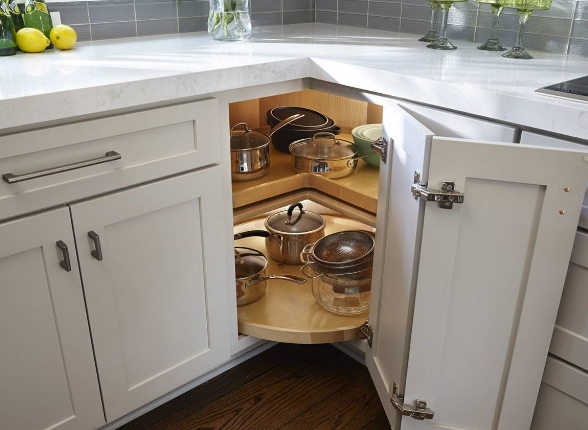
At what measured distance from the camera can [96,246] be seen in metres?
1.28

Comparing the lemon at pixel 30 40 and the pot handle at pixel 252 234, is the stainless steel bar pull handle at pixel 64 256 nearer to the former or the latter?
the lemon at pixel 30 40

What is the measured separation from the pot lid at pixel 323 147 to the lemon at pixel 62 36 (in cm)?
69

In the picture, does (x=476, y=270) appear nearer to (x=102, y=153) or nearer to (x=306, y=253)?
(x=306, y=253)

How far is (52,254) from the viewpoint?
1.23 metres

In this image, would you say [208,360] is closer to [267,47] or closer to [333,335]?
[333,335]

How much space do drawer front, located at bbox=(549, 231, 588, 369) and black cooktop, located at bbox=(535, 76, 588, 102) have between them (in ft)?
0.87

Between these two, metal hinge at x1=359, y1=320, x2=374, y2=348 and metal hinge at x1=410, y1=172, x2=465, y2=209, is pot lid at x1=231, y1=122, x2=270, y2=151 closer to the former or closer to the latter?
metal hinge at x1=359, y1=320, x2=374, y2=348

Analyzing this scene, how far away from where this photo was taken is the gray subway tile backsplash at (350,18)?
5.52 feet

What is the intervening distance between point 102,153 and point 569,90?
3.14 feet

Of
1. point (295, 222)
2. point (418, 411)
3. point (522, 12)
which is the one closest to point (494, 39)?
point (522, 12)

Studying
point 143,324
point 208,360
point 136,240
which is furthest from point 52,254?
point 208,360

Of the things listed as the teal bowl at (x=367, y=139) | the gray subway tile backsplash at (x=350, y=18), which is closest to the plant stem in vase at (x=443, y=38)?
the gray subway tile backsplash at (x=350, y=18)

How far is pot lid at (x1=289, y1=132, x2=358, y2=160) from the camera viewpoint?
1856mm

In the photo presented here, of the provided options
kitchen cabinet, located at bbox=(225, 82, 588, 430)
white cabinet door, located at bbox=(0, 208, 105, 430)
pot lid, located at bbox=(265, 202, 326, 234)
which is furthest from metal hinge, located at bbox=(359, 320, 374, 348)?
white cabinet door, located at bbox=(0, 208, 105, 430)
